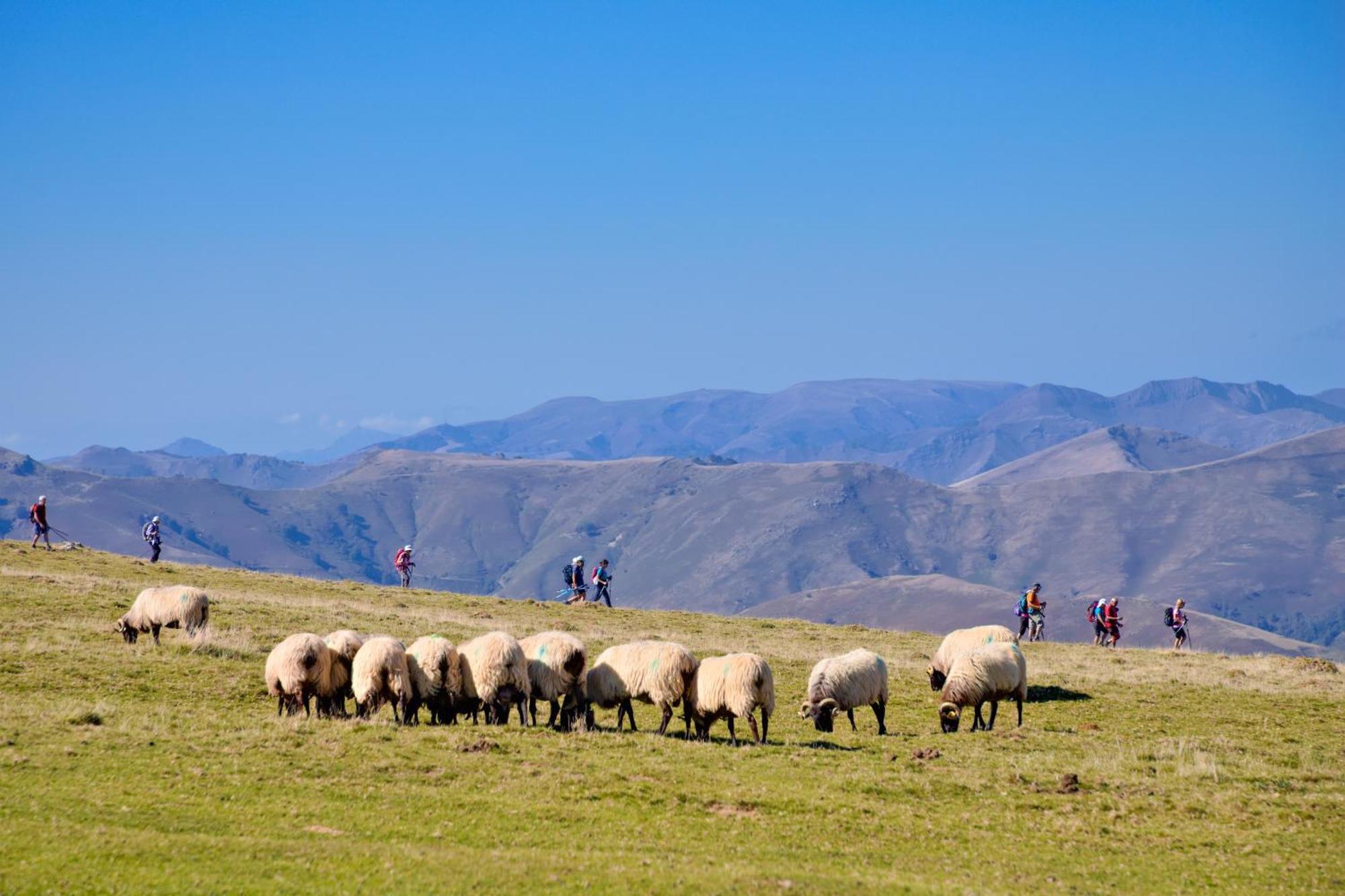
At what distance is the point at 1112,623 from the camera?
163ft

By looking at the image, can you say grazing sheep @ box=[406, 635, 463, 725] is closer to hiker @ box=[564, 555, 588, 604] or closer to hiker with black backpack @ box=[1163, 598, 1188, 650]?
hiker @ box=[564, 555, 588, 604]

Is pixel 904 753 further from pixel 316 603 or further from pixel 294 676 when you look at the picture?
pixel 316 603

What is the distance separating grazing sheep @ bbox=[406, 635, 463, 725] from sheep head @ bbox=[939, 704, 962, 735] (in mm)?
11287

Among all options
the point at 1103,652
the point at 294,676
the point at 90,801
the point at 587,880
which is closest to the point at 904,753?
the point at 587,880

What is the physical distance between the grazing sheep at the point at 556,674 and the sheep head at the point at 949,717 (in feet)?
28.4

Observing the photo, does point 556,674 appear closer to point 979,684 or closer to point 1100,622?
point 979,684

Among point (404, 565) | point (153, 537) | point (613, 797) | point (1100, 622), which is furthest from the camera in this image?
point (404, 565)

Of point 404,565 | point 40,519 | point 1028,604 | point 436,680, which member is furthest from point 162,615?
point 1028,604

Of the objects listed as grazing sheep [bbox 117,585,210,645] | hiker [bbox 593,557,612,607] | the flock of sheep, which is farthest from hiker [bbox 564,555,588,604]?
the flock of sheep

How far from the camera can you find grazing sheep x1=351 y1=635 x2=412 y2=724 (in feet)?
82.7

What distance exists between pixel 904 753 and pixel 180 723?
14.5 metres

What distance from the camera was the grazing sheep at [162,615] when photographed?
31.9m

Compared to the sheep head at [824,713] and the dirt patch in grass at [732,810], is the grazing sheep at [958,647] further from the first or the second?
the dirt patch in grass at [732,810]

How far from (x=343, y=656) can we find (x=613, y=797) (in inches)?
367
